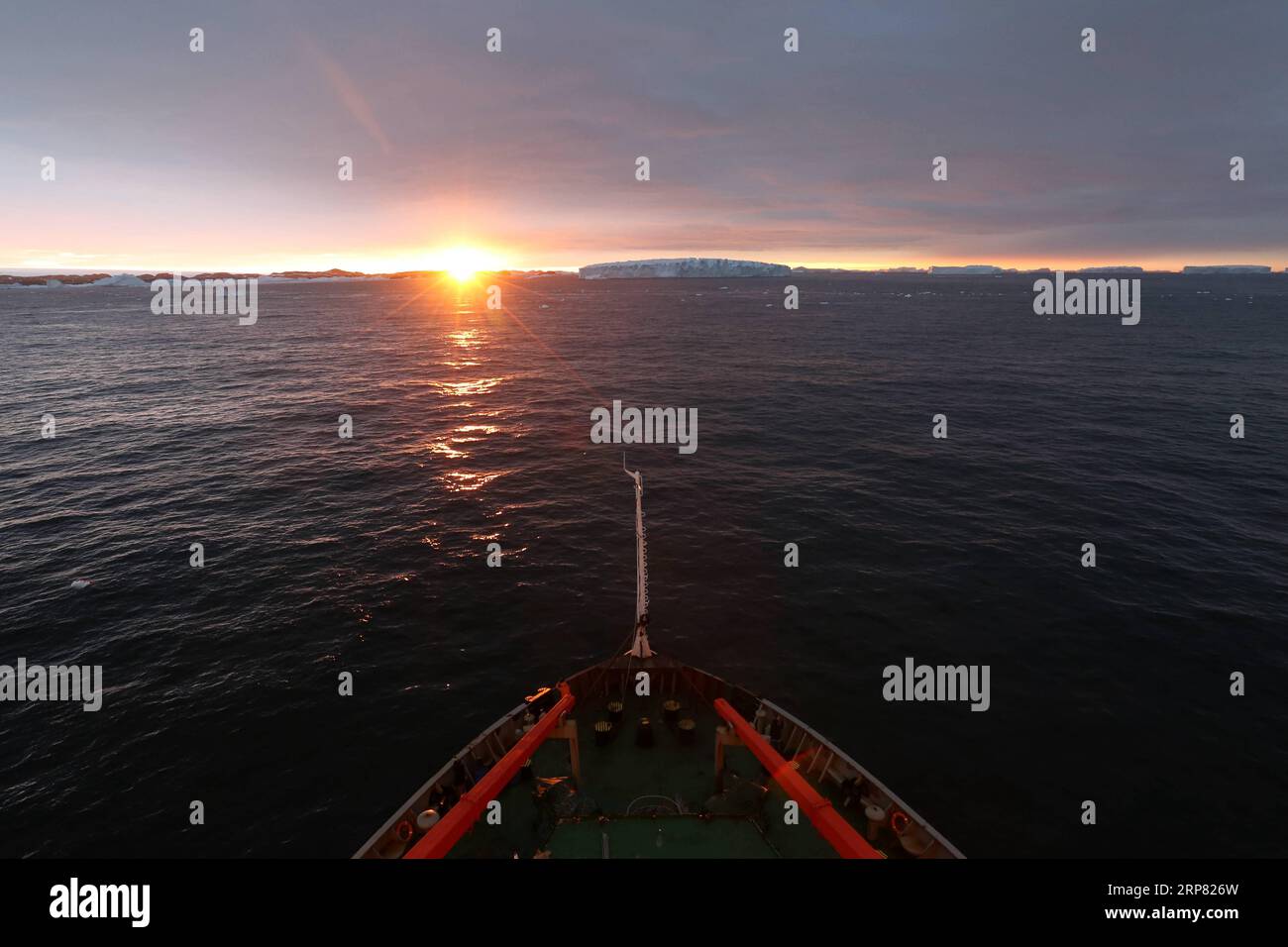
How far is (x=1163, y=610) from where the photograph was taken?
3691cm

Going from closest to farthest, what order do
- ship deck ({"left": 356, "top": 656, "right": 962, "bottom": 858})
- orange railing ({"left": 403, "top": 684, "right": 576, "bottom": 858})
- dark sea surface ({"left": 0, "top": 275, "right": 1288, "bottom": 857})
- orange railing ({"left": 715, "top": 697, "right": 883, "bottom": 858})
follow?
orange railing ({"left": 403, "top": 684, "right": 576, "bottom": 858}) → orange railing ({"left": 715, "top": 697, "right": 883, "bottom": 858}) → ship deck ({"left": 356, "top": 656, "right": 962, "bottom": 858}) → dark sea surface ({"left": 0, "top": 275, "right": 1288, "bottom": 857})

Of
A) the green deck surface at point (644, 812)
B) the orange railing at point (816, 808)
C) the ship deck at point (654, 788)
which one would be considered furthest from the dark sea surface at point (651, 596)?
the orange railing at point (816, 808)

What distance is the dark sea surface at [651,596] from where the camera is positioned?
2616cm

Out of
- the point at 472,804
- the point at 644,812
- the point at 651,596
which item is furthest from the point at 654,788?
the point at 651,596

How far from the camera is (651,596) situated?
130 feet

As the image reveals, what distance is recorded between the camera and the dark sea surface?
26.2 m

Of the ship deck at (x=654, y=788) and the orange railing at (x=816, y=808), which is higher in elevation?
the orange railing at (x=816, y=808)

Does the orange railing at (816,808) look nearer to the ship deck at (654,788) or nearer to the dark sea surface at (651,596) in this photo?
Result: the ship deck at (654,788)

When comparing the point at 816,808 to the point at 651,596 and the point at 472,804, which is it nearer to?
the point at 472,804

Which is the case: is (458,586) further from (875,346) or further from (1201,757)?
(875,346)

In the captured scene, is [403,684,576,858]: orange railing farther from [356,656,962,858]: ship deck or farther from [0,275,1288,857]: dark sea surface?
[0,275,1288,857]: dark sea surface

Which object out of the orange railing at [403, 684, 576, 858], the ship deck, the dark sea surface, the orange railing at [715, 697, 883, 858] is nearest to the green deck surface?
the ship deck
